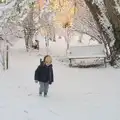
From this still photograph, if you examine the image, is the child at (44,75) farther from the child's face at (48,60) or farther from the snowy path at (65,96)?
the snowy path at (65,96)

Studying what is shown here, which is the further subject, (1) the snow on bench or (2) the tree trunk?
(1) the snow on bench

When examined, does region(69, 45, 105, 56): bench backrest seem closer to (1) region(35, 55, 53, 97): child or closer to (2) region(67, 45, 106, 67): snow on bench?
(2) region(67, 45, 106, 67): snow on bench

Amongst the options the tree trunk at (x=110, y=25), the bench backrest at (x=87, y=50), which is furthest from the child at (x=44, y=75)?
the bench backrest at (x=87, y=50)

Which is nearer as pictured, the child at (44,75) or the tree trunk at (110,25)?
the child at (44,75)

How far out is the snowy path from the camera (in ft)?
31.0

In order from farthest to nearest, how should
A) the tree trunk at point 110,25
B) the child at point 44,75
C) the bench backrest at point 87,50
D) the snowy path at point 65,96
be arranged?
the bench backrest at point 87,50 < the tree trunk at point 110,25 < the child at point 44,75 < the snowy path at point 65,96

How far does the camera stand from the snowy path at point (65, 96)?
946 centimetres

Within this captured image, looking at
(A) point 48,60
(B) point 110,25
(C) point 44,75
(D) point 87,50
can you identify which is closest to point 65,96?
(C) point 44,75

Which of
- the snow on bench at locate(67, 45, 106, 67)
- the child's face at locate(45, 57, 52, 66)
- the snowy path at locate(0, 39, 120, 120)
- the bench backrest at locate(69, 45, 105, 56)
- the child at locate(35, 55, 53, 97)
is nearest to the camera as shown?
the snowy path at locate(0, 39, 120, 120)

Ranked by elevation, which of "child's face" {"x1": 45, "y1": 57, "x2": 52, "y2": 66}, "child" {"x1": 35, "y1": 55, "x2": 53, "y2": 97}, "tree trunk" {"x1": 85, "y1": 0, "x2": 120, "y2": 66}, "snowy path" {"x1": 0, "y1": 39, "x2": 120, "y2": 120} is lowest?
"snowy path" {"x1": 0, "y1": 39, "x2": 120, "y2": 120}

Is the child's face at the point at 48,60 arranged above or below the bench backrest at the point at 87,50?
above

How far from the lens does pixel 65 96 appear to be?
38.2 feet

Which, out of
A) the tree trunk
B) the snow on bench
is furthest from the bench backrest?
the tree trunk

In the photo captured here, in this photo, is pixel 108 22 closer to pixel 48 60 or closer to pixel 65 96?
pixel 65 96
